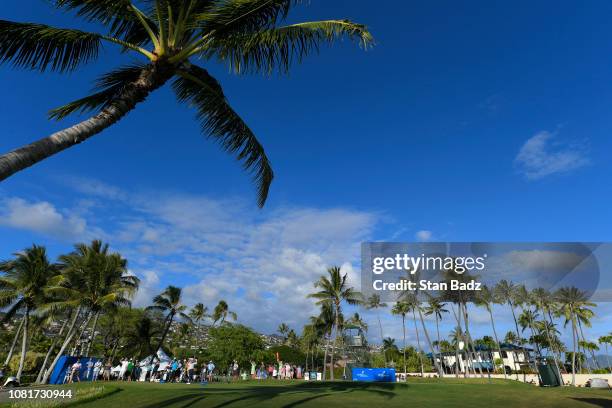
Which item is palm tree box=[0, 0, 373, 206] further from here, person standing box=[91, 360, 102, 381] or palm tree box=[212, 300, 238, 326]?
palm tree box=[212, 300, 238, 326]

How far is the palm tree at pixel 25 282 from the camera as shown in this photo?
32.3 meters

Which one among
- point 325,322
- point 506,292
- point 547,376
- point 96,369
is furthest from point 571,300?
point 96,369

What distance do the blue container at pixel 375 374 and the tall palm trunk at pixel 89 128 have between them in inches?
1133

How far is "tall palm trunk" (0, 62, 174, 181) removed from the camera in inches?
180

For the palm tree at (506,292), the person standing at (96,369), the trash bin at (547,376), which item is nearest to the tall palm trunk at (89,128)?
the trash bin at (547,376)

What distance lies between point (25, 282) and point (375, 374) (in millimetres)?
28506

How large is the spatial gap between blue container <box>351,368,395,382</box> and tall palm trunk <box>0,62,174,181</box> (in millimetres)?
28788

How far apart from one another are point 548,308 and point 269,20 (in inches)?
3512

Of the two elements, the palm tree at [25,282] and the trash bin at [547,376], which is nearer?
the trash bin at [547,376]

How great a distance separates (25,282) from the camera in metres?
32.5

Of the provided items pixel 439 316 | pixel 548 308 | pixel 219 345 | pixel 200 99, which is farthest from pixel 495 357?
pixel 200 99

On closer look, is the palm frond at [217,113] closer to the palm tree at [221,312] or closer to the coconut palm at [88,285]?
the coconut palm at [88,285]

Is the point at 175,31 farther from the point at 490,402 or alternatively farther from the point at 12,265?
the point at 12,265

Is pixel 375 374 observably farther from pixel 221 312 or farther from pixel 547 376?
pixel 221 312
